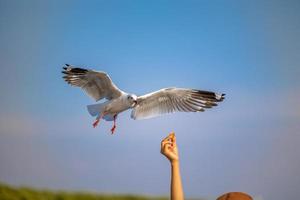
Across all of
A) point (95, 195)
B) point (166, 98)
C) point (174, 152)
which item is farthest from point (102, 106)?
point (174, 152)

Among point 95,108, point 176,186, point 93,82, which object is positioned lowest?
point 176,186

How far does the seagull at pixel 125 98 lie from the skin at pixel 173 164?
1.48 metres

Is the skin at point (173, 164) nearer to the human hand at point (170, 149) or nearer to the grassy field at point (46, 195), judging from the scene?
the human hand at point (170, 149)

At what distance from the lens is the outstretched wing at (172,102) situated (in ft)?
7.18

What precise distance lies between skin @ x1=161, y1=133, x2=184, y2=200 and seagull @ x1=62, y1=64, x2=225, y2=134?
1.48 meters

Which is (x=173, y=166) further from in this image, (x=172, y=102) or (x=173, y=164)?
(x=172, y=102)

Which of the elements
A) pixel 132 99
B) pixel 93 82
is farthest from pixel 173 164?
pixel 93 82

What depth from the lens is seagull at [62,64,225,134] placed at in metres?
2.26

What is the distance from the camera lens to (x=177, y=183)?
676 millimetres

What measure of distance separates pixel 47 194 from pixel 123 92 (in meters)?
0.71

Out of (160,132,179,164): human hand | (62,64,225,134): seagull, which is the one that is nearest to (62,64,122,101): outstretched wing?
(62,64,225,134): seagull

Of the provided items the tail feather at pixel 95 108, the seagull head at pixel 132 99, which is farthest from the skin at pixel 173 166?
the tail feather at pixel 95 108

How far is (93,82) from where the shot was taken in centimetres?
239

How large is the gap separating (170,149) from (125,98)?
5.31 feet
